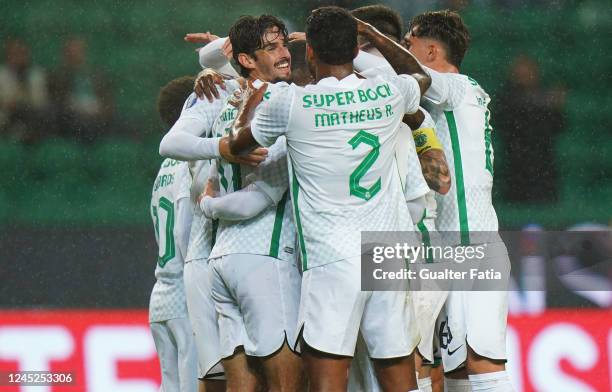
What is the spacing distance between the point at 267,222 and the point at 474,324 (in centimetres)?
82

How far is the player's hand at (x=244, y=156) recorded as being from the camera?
364cm

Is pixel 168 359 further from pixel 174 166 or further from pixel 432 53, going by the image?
pixel 432 53

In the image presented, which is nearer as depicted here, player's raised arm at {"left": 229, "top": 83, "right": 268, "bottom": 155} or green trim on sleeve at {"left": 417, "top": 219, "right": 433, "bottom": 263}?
player's raised arm at {"left": 229, "top": 83, "right": 268, "bottom": 155}

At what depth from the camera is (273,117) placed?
3518 mm

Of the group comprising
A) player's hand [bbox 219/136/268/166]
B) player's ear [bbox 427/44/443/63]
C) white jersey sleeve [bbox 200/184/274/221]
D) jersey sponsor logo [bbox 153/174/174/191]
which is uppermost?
player's ear [bbox 427/44/443/63]

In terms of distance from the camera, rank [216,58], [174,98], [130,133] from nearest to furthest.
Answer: [216,58] → [174,98] → [130,133]

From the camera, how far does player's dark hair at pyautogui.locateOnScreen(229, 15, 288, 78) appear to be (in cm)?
398

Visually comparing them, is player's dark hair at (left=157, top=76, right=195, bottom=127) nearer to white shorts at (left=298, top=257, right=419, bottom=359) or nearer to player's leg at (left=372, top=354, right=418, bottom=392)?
white shorts at (left=298, top=257, right=419, bottom=359)

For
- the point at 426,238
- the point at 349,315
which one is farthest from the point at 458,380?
the point at 349,315

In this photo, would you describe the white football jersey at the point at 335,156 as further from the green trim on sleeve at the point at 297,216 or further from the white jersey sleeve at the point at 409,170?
the white jersey sleeve at the point at 409,170

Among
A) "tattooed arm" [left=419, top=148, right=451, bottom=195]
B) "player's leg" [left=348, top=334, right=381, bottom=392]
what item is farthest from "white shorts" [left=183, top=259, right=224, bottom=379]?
"tattooed arm" [left=419, top=148, right=451, bottom=195]

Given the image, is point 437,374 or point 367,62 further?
point 437,374

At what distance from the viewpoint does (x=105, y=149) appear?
703 centimetres

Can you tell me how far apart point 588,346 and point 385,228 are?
2.55 metres
